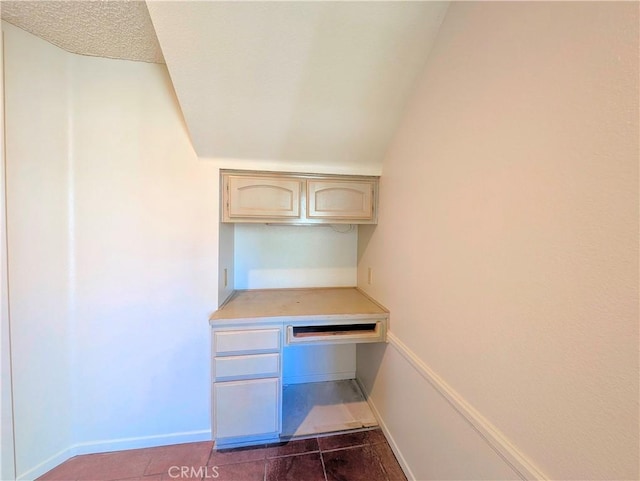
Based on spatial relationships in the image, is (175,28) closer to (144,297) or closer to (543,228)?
(144,297)

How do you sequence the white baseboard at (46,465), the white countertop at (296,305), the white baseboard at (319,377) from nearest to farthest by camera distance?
the white baseboard at (46,465) → the white countertop at (296,305) → the white baseboard at (319,377)

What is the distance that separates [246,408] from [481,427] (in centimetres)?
132

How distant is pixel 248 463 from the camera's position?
1.49 metres

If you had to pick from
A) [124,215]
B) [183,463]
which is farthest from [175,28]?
[183,463]

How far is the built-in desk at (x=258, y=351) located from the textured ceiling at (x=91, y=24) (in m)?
1.65

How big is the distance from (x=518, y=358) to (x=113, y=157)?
2.21 metres

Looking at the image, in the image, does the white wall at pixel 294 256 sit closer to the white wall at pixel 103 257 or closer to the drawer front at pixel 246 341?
the white wall at pixel 103 257

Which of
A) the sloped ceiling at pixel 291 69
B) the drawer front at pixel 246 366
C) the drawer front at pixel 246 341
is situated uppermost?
the sloped ceiling at pixel 291 69

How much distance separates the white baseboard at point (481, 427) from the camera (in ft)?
2.38

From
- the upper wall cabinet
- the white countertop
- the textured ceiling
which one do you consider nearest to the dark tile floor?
the white countertop

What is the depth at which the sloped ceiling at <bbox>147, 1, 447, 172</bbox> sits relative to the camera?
41.2 inches

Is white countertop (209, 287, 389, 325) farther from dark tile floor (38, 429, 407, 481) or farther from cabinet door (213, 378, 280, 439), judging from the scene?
dark tile floor (38, 429, 407, 481)

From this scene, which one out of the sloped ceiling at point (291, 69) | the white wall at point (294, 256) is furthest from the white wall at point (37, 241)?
the white wall at point (294, 256)

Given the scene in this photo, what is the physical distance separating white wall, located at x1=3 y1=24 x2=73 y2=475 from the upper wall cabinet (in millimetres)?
925
